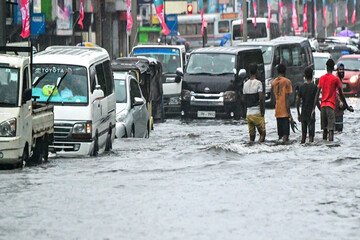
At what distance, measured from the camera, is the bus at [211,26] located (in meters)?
81.1

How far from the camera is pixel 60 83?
18719 millimetres

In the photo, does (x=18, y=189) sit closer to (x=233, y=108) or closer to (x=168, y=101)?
(x=233, y=108)

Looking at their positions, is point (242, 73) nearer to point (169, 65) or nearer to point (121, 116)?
point (169, 65)

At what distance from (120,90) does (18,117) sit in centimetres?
723

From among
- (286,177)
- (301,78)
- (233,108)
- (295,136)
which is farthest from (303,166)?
(301,78)

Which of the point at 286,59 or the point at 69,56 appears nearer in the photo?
the point at 69,56

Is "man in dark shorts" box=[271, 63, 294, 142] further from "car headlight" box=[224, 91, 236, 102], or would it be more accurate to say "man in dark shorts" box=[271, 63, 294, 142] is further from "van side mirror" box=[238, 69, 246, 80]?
→ "car headlight" box=[224, 91, 236, 102]

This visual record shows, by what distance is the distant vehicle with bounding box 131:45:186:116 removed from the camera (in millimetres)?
33594

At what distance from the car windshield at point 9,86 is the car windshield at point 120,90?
6.39 m

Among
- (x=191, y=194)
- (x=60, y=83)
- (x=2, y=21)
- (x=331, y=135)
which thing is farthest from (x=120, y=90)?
(x=191, y=194)

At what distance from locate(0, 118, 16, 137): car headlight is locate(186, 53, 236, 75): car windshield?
16133 mm

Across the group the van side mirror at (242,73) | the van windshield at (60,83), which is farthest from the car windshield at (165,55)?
the van windshield at (60,83)

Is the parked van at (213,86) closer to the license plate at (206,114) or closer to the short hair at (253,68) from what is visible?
the license plate at (206,114)

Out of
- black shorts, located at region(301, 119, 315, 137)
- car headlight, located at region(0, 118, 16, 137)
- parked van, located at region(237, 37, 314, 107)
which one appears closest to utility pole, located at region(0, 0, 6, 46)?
black shorts, located at region(301, 119, 315, 137)
